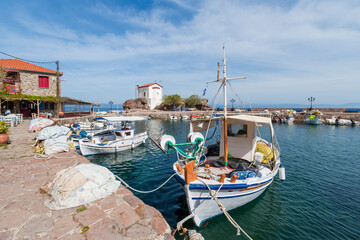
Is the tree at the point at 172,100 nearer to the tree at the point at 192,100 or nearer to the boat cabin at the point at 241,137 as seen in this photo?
the tree at the point at 192,100

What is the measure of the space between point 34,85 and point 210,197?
113ft

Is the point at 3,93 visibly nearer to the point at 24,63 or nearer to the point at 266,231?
the point at 24,63

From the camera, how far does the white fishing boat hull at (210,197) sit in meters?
5.85

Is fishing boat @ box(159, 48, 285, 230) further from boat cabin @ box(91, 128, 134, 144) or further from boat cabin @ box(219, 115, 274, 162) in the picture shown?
boat cabin @ box(91, 128, 134, 144)

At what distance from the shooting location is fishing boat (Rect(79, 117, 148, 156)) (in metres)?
14.9

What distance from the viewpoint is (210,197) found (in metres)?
5.93

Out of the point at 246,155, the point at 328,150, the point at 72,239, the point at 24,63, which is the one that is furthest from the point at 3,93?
the point at 328,150

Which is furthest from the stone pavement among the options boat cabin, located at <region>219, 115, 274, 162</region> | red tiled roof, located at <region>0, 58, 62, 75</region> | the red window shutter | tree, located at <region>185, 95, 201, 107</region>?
tree, located at <region>185, 95, 201, 107</region>

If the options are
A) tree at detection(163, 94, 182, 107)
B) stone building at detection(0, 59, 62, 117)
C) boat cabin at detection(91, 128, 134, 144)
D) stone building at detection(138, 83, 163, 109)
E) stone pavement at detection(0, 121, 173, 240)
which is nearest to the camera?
stone pavement at detection(0, 121, 173, 240)

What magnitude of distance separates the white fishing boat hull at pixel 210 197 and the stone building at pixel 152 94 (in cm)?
6849

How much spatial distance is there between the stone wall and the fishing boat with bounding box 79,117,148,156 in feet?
66.3

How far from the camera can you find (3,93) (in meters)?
21.3

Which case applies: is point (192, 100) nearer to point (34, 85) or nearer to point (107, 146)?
point (34, 85)

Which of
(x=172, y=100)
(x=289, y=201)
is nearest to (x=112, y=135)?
(x=289, y=201)
